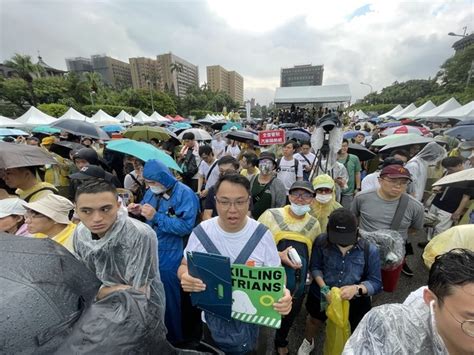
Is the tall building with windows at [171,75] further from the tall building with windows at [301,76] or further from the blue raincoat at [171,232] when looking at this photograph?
the blue raincoat at [171,232]

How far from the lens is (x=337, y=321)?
6.19 ft

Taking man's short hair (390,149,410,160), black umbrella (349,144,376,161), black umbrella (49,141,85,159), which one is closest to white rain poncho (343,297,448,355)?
man's short hair (390,149,410,160)

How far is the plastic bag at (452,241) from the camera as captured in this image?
1808 mm

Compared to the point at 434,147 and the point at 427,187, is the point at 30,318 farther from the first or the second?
the point at 427,187

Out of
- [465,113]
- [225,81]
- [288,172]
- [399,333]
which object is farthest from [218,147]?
[225,81]

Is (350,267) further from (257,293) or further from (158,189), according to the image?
(158,189)

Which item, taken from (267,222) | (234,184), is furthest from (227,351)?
(234,184)

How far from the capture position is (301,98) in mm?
16828

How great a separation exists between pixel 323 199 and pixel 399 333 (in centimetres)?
191

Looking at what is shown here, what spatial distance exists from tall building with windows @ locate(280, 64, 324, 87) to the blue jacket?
60496mm

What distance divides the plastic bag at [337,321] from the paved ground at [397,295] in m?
→ 0.71

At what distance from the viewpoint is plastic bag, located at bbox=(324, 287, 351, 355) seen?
6.20ft

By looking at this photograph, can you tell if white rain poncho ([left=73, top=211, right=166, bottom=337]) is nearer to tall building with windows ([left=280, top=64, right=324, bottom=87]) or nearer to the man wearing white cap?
the man wearing white cap

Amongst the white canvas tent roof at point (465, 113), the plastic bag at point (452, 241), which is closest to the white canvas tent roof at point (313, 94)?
the white canvas tent roof at point (465, 113)
